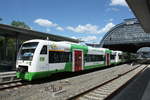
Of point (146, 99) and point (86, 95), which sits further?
point (86, 95)

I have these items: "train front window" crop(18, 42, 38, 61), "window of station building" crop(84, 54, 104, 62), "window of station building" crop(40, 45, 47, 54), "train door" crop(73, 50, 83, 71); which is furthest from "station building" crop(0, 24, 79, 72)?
"window of station building" crop(40, 45, 47, 54)

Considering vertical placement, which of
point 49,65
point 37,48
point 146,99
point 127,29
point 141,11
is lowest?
point 146,99

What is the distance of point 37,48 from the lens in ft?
37.5

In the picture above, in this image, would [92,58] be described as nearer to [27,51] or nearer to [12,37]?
[27,51]

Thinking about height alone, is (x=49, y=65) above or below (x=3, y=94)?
above

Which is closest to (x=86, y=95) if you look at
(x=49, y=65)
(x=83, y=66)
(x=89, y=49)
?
(x=49, y=65)

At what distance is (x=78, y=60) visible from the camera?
16.2m

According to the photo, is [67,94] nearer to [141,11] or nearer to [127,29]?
[141,11]

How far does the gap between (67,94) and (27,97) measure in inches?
84.5

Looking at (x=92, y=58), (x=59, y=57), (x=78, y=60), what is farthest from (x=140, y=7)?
(x=92, y=58)

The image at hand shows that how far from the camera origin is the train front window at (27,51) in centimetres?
1164

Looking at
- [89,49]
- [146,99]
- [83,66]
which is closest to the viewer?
[146,99]

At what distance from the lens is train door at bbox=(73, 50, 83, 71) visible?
15594 mm

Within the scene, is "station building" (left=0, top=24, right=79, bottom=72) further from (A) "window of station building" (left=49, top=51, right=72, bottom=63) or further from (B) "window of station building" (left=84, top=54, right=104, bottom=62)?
(A) "window of station building" (left=49, top=51, right=72, bottom=63)
